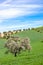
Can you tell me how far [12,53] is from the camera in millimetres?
75125

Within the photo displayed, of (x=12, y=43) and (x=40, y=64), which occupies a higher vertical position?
(x=12, y=43)

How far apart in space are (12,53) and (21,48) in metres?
3.46

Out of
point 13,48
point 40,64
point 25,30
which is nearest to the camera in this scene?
point 40,64

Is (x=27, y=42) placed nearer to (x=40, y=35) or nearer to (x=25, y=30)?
(x=40, y=35)

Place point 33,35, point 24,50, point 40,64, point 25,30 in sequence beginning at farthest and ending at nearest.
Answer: point 25,30 → point 33,35 → point 24,50 → point 40,64

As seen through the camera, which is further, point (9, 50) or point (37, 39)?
point (37, 39)

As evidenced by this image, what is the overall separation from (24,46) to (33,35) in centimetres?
2844

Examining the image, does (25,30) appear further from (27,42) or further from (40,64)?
(40,64)

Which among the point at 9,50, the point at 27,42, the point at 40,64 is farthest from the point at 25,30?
the point at 40,64

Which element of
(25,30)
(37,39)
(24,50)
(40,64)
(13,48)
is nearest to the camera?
(40,64)

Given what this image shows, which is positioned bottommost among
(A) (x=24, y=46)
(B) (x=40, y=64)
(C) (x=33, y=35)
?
(B) (x=40, y=64)

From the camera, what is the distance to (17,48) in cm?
7338

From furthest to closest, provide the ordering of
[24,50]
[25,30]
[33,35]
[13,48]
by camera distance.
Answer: [25,30], [33,35], [24,50], [13,48]

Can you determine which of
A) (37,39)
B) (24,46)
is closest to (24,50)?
(24,46)
